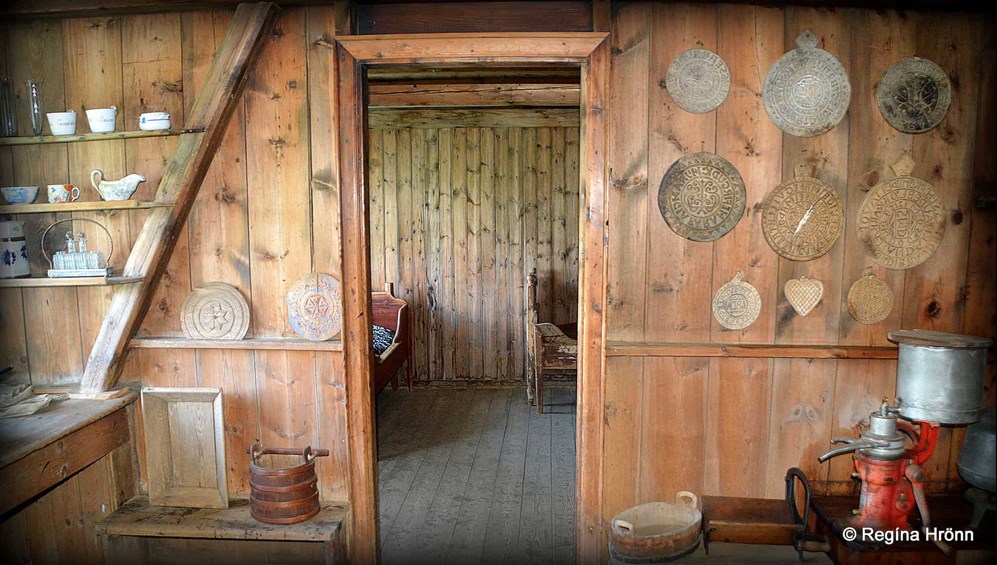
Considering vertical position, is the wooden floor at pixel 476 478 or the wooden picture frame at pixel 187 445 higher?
the wooden picture frame at pixel 187 445

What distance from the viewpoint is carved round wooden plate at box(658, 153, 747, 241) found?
7.20 feet

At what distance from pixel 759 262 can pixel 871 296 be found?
43 cm

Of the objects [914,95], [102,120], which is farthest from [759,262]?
[102,120]

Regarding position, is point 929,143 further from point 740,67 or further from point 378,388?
point 378,388

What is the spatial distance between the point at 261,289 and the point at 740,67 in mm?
1963

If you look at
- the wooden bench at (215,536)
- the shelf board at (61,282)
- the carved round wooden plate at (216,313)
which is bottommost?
the wooden bench at (215,536)

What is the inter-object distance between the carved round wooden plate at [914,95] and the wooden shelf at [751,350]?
807 mm

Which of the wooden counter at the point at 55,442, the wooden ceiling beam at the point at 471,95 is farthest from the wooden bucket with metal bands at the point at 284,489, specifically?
the wooden ceiling beam at the point at 471,95

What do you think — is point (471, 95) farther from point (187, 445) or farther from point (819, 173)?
point (187, 445)

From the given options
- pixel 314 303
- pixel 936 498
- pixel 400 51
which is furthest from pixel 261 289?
pixel 936 498

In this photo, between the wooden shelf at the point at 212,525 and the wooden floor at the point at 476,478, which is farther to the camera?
the wooden floor at the point at 476,478

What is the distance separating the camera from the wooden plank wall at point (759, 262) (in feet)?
7.07

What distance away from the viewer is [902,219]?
220 centimetres

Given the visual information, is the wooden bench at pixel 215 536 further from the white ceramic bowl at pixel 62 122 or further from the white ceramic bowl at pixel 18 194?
the white ceramic bowl at pixel 62 122
